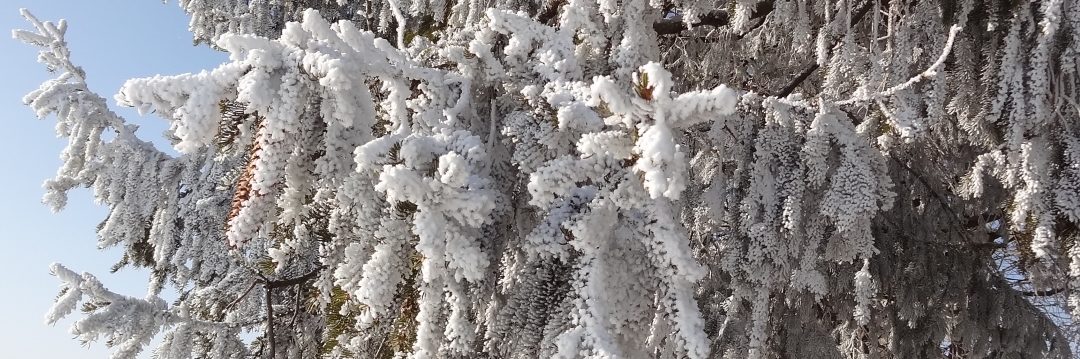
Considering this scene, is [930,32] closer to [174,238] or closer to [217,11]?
[174,238]

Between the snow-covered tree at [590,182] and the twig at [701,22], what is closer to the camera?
the snow-covered tree at [590,182]

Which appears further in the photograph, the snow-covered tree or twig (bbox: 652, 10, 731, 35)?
twig (bbox: 652, 10, 731, 35)

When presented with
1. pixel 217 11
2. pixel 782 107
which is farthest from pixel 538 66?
pixel 217 11

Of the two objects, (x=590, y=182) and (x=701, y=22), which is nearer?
(x=590, y=182)

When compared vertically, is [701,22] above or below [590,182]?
above

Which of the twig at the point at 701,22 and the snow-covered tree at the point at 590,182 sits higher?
the twig at the point at 701,22

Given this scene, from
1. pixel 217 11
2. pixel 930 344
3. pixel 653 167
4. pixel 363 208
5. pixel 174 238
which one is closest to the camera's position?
pixel 653 167

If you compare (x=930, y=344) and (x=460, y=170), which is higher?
(x=930, y=344)

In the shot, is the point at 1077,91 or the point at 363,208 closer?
the point at 363,208
